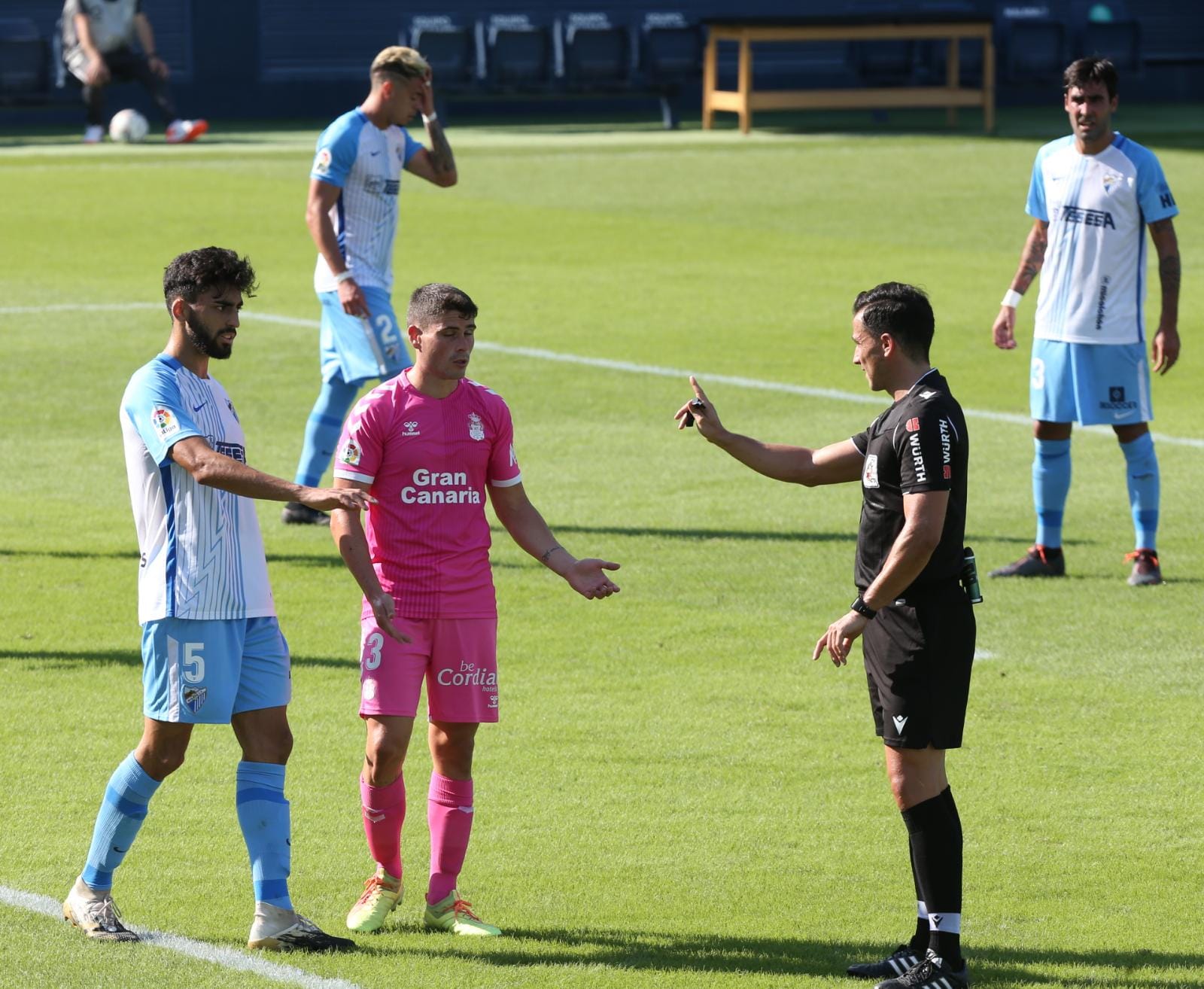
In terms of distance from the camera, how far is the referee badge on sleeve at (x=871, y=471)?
600 centimetres

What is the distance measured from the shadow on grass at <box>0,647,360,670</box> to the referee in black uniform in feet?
12.7

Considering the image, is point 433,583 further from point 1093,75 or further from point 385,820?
point 1093,75

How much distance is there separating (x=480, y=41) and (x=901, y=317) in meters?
33.7

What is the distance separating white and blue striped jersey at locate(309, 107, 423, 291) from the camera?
11.9 m

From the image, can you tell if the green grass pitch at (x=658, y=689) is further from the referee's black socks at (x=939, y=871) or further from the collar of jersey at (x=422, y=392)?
the collar of jersey at (x=422, y=392)

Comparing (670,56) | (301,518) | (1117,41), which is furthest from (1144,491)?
(1117,41)

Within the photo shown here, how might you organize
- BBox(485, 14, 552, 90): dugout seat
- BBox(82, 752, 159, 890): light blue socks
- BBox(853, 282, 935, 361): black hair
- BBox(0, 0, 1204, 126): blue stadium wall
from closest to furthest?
1. BBox(853, 282, 935, 361): black hair
2. BBox(82, 752, 159, 890): light blue socks
3. BBox(485, 14, 552, 90): dugout seat
4. BBox(0, 0, 1204, 126): blue stadium wall

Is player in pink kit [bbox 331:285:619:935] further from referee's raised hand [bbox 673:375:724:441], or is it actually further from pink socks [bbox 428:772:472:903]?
referee's raised hand [bbox 673:375:724:441]

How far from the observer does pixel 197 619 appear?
20.0ft

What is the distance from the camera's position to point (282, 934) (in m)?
6.12

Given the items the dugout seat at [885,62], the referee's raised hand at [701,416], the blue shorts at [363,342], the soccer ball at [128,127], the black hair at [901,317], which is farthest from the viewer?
the dugout seat at [885,62]

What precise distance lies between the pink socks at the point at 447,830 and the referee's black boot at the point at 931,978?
134 cm

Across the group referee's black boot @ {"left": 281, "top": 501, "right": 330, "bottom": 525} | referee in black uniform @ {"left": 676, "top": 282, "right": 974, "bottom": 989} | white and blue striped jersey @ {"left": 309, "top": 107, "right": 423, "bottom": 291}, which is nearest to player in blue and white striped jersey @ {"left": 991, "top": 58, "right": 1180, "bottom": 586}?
white and blue striped jersey @ {"left": 309, "top": 107, "right": 423, "bottom": 291}

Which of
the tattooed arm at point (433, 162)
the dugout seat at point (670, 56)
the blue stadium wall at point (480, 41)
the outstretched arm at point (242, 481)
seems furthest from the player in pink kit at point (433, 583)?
the dugout seat at point (670, 56)
